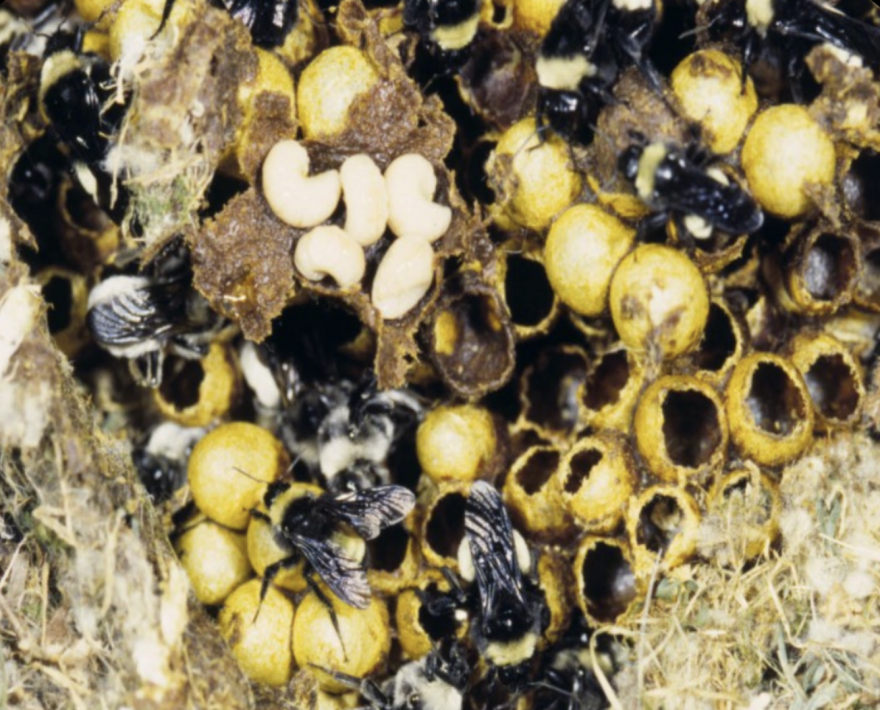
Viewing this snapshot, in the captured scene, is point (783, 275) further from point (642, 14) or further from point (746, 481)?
point (642, 14)

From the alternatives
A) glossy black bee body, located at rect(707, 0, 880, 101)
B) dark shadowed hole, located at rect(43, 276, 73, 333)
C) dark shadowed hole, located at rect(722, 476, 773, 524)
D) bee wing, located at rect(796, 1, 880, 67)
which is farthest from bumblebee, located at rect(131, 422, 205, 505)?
bee wing, located at rect(796, 1, 880, 67)

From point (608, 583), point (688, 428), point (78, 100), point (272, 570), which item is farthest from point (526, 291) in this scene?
point (78, 100)

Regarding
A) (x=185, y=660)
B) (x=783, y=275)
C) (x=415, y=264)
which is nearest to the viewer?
(x=185, y=660)

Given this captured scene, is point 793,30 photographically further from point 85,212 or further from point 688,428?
point 85,212

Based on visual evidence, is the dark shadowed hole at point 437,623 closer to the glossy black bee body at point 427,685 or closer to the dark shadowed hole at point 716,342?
the glossy black bee body at point 427,685

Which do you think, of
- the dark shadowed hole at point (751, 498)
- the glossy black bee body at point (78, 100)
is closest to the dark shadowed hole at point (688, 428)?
the dark shadowed hole at point (751, 498)

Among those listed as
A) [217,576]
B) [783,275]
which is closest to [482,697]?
[217,576]

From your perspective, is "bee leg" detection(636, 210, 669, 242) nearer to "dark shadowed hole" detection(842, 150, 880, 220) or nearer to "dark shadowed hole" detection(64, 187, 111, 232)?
"dark shadowed hole" detection(842, 150, 880, 220)
